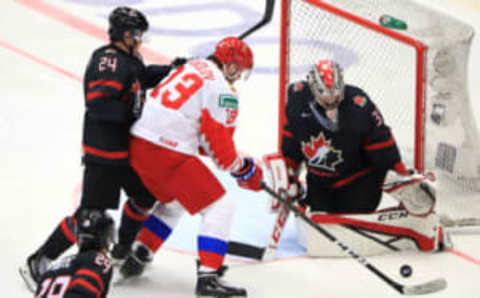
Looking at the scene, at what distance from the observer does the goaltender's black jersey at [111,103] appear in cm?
365

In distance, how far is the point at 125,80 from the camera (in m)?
3.68

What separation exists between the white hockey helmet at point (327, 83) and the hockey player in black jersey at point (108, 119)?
0.81m

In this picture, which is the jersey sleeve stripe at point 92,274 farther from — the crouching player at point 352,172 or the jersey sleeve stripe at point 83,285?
the crouching player at point 352,172

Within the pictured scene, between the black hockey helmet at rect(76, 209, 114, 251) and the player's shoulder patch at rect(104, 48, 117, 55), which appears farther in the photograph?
the player's shoulder patch at rect(104, 48, 117, 55)

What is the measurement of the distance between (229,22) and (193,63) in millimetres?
4896

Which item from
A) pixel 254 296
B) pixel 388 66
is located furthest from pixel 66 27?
pixel 254 296

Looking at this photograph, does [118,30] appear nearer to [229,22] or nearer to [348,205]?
[348,205]

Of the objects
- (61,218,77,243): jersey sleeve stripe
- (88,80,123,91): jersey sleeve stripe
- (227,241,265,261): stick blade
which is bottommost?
(227,241,265,261): stick blade

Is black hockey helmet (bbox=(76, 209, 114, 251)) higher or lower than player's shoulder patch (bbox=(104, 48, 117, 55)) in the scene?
lower

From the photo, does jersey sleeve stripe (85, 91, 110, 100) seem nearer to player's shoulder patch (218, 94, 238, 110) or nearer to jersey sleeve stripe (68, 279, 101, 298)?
player's shoulder patch (218, 94, 238, 110)

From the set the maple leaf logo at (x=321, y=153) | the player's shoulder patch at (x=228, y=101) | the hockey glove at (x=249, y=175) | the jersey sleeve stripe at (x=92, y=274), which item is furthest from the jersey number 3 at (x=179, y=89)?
the jersey sleeve stripe at (x=92, y=274)

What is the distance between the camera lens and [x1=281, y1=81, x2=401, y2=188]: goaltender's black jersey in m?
4.26

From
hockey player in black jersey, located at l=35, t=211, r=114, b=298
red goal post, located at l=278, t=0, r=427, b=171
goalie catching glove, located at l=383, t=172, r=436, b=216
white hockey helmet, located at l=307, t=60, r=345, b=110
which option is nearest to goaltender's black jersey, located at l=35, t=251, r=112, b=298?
hockey player in black jersey, located at l=35, t=211, r=114, b=298

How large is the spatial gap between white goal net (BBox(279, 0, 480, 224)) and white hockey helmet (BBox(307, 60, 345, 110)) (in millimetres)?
566
